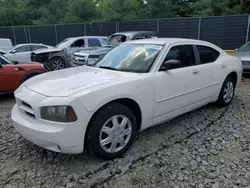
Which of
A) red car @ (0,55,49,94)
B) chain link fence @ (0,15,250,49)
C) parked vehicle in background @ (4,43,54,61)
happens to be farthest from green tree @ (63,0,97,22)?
red car @ (0,55,49,94)

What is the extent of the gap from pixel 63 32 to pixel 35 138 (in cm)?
1684

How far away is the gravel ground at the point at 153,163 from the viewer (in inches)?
104

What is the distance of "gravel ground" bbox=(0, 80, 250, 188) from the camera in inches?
104

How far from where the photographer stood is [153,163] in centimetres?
296

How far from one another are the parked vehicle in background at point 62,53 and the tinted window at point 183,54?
22.3ft

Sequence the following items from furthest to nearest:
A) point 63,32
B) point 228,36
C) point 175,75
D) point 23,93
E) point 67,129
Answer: point 63,32 < point 228,36 < point 175,75 < point 23,93 < point 67,129

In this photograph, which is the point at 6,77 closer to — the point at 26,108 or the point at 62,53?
the point at 26,108

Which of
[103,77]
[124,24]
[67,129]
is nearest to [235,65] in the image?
[103,77]

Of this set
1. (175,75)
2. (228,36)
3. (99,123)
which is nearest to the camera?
(99,123)

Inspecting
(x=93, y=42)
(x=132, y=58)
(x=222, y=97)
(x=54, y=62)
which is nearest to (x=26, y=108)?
(x=132, y=58)

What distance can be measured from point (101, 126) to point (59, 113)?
1.71 ft

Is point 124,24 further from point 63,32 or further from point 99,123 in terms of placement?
point 99,123

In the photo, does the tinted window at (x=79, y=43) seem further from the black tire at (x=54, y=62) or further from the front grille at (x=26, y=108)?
the front grille at (x=26, y=108)

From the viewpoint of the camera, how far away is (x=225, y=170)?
282 centimetres
